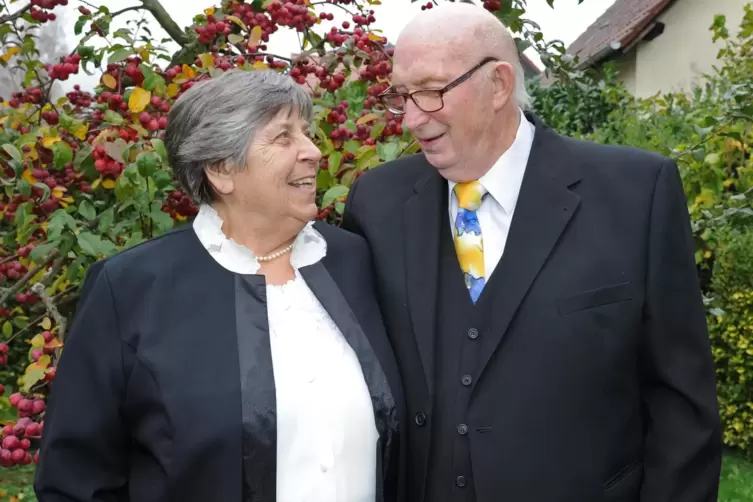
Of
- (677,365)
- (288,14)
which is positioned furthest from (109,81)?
(677,365)

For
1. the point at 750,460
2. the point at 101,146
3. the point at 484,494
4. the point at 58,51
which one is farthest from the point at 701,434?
the point at 750,460

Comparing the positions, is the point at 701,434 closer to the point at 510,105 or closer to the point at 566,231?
the point at 566,231

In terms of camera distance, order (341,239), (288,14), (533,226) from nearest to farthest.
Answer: (533,226) → (341,239) → (288,14)

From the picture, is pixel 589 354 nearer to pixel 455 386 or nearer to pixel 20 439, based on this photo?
pixel 455 386

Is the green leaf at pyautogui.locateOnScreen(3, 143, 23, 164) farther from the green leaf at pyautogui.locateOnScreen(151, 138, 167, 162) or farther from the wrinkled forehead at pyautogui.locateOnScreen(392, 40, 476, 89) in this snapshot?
the wrinkled forehead at pyautogui.locateOnScreen(392, 40, 476, 89)

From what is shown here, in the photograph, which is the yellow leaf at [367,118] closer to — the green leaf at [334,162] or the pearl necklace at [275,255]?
the green leaf at [334,162]

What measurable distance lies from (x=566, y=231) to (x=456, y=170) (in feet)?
1.23

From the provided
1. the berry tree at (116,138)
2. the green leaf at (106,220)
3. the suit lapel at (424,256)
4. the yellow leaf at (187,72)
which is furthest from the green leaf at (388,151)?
the green leaf at (106,220)

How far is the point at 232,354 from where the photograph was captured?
234cm

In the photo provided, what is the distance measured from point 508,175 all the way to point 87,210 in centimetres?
149

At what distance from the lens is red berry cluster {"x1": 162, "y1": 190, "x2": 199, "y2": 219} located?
10.0ft

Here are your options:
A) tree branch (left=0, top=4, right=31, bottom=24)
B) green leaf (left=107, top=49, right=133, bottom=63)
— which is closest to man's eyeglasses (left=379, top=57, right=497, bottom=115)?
green leaf (left=107, top=49, right=133, bottom=63)

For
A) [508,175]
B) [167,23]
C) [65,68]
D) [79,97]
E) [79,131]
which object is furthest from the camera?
[167,23]

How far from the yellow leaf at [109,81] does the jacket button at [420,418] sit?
181 cm
